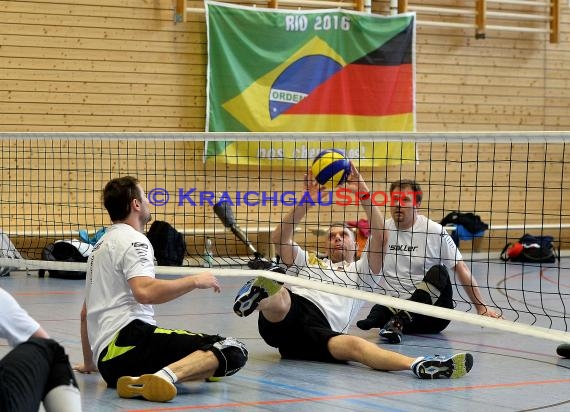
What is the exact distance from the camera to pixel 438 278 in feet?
24.7

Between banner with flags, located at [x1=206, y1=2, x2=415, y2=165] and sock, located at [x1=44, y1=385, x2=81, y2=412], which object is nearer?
sock, located at [x1=44, y1=385, x2=81, y2=412]

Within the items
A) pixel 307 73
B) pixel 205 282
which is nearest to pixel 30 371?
pixel 205 282

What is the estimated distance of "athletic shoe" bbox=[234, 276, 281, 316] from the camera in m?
6.17

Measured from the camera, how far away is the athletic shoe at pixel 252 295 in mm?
6168

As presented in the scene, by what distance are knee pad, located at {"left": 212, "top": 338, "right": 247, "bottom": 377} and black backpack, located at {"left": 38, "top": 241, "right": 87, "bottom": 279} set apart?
6.83 meters

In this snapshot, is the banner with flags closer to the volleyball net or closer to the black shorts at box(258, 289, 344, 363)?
the volleyball net

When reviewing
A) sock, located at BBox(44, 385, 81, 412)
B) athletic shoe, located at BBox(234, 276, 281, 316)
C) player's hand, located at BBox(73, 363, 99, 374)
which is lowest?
player's hand, located at BBox(73, 363, 99, 374)

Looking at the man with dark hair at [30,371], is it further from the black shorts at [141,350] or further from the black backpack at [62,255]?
the black backpack at [62,255]

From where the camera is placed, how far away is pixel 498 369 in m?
6.34

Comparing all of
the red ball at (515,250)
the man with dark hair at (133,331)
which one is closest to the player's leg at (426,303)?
the man with dark hair at (133,331)

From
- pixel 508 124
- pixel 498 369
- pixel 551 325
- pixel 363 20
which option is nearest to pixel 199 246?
pixel 363 20

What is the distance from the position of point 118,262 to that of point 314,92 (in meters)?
9.76

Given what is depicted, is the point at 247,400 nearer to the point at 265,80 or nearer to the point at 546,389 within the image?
the point at 546,389

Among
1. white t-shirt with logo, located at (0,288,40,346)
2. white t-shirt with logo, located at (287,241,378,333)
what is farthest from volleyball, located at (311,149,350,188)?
white t-shirt with logo, located at (0,288,40,346)
